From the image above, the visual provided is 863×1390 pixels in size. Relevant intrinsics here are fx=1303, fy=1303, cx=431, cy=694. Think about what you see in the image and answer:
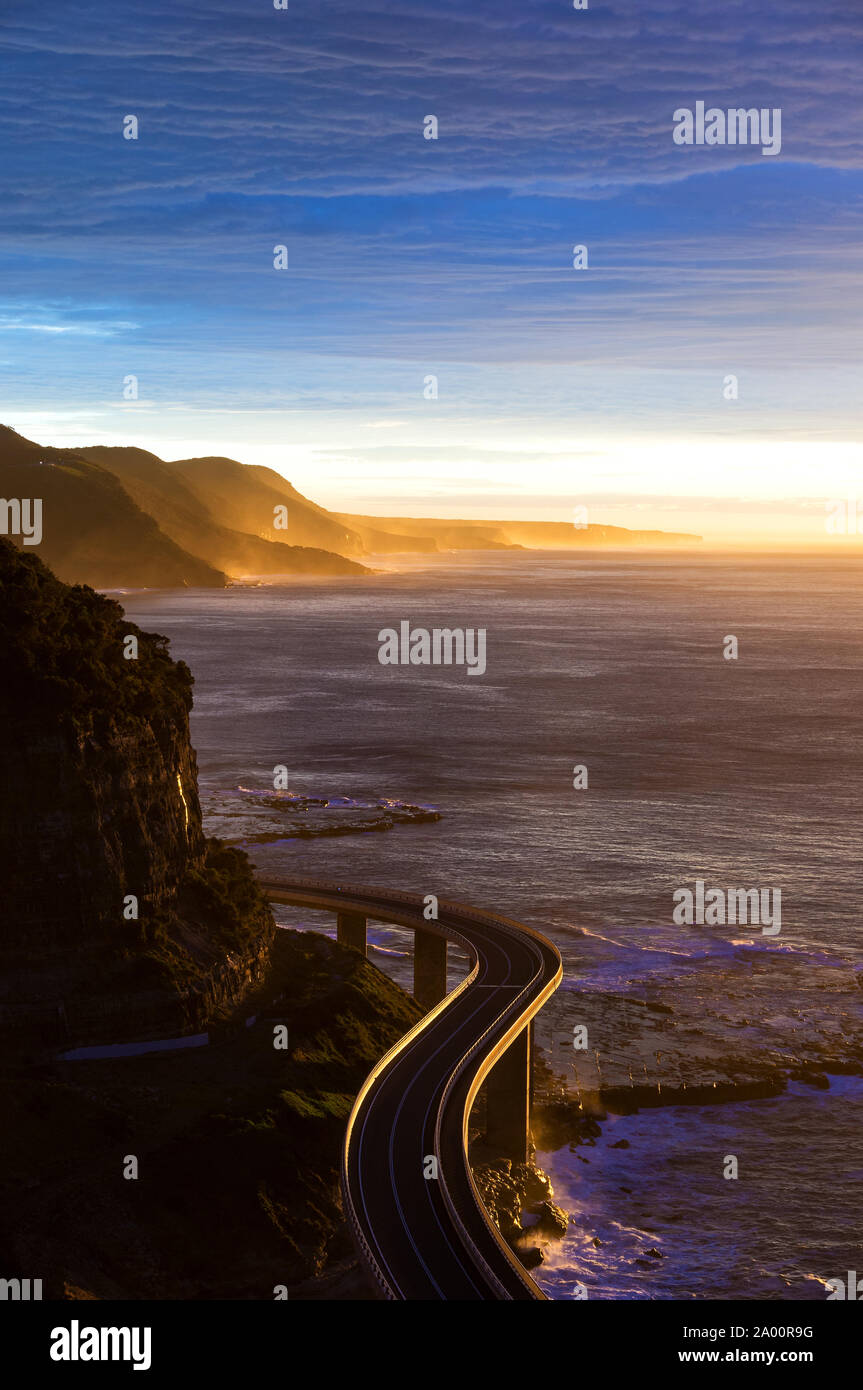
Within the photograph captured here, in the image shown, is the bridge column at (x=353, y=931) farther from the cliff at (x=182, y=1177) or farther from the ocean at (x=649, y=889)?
the cliff at (x=182, y=1177)

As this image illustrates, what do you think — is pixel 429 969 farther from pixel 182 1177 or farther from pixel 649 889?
pixel 649 889

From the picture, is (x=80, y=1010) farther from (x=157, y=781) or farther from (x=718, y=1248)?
(x=718, y=1248)

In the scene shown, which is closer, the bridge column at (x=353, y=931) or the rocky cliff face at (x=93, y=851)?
the rocky cliff face at (x=93, y=851)

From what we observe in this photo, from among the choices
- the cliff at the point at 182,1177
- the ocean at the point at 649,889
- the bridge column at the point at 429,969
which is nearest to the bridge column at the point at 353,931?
the ocean at the point at 649,889

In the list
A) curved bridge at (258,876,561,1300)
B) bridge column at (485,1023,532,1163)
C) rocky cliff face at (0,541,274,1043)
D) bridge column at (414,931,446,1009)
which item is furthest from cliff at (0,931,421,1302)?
bridge column at (414,931,446,1009)

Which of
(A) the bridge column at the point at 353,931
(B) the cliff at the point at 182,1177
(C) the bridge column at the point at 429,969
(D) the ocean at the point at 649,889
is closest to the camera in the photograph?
(B) the cliff at the point at 182,1177

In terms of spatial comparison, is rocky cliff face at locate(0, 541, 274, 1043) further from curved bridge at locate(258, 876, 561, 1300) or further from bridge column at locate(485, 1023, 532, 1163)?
bridge column at locate(485, 1023, 532, 1163)
